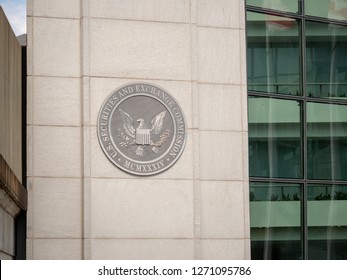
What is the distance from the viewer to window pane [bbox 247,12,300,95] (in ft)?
60.1

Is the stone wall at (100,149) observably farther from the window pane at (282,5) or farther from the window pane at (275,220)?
the window pane at (282,5)

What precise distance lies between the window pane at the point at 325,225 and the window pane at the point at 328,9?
11.4 feet

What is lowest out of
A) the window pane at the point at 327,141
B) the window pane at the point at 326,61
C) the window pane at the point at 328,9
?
the window pane at the point at 327,141

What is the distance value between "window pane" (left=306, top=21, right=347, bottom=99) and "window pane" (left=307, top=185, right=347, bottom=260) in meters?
1.95

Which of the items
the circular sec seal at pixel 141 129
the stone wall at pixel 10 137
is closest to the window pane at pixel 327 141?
the circular sec seal at pixel 141 129

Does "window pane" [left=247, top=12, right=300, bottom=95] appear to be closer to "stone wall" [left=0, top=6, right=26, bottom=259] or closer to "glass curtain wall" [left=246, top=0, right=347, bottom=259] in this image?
"glass curtain wall" [left=246, top=0, right=347, bottom=259]

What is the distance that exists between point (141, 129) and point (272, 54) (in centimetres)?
341

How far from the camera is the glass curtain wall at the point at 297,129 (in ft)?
59.4

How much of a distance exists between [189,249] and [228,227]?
34.9 inches

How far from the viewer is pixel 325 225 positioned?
18.3 meters

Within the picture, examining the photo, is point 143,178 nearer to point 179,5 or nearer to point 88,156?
point 88,156

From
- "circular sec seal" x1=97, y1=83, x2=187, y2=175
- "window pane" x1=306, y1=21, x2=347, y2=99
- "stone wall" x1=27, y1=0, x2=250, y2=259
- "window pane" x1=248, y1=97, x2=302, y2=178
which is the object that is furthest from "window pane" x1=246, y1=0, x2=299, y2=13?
"circular sec seal" x1=97, y1=83, x2=187, y2=175

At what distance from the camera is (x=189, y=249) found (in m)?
16.8

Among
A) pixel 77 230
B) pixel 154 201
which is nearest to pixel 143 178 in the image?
pixel 154 201
